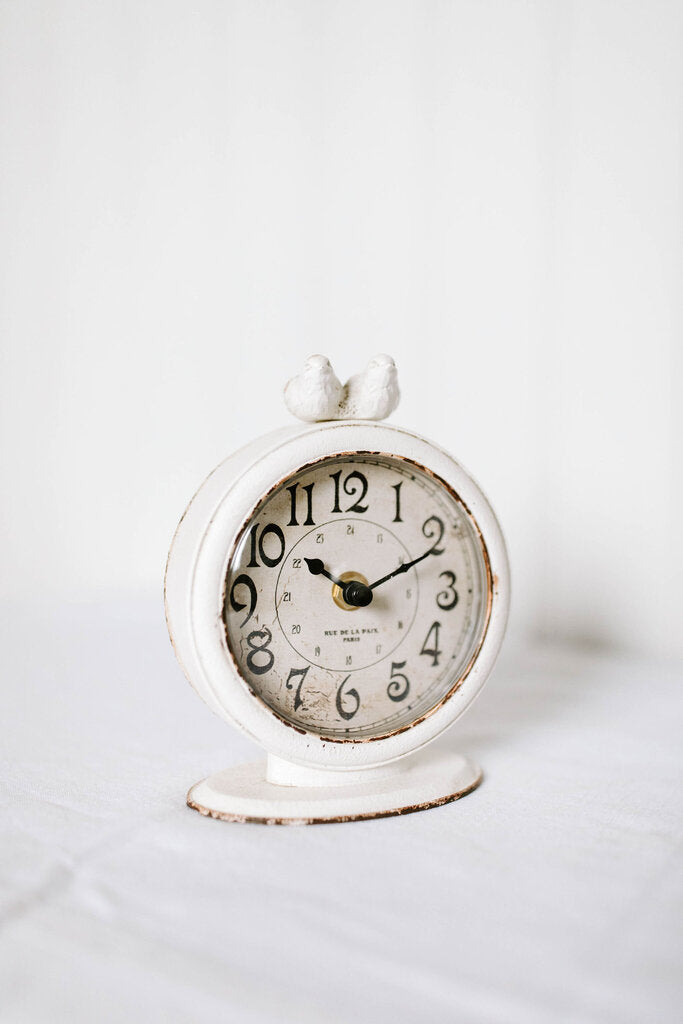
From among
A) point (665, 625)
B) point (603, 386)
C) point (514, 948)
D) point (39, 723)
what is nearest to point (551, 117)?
point (603, 386)

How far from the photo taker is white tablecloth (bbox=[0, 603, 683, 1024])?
777 mm

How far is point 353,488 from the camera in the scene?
3.87 ft

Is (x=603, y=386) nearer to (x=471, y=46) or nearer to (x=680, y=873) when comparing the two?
(x=471, y=46)

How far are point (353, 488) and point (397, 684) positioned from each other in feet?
0.81

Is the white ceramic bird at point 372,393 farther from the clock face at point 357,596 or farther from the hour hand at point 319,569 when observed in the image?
the hour hand at point 319,569

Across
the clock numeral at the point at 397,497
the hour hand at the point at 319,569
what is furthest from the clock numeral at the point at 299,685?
the clock numeral at the point at 397,497

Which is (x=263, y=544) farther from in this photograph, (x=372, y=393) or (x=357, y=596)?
(x=372, y=393)

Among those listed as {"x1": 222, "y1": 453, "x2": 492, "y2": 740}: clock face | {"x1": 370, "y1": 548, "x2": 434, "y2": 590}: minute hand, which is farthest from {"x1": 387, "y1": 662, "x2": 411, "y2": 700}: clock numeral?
{"x1": 370, "y1": 548, "x2": 434, "y2": 590}: minute hand

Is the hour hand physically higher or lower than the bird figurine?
lower

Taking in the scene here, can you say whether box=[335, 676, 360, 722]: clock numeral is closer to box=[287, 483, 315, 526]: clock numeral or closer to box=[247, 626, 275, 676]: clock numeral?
box=[247, 626, 275, 676]: clock numeral

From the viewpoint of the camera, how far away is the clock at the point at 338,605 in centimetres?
111

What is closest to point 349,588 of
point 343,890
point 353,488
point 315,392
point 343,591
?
point 343,591

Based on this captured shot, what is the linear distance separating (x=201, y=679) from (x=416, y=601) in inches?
11.0

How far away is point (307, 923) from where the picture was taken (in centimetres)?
88
